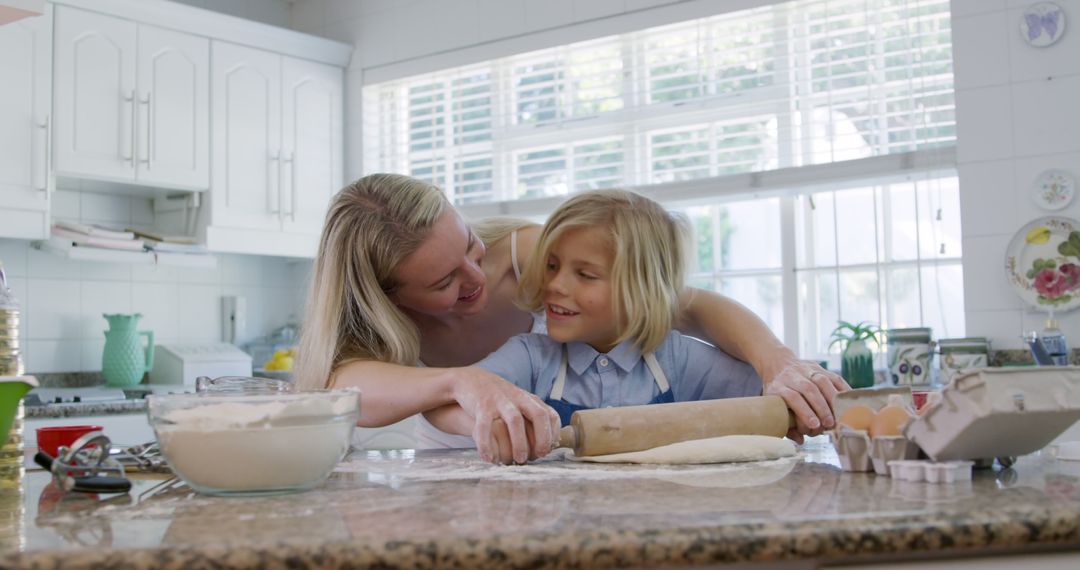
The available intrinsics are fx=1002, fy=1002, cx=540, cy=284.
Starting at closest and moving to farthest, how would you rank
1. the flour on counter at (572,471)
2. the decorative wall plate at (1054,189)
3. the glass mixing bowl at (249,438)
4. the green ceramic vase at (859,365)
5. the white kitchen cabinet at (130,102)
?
the glass mixing bowl at (249,438), the flour on counter at (572,471), the decorative wall plate at (1054,189), the green ceramic vase at (859,365), the white kitchen cabinet at (130,102)

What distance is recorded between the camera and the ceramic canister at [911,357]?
315cm

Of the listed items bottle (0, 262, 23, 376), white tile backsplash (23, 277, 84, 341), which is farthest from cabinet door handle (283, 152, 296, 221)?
bottle (0, 262, 23, 376)

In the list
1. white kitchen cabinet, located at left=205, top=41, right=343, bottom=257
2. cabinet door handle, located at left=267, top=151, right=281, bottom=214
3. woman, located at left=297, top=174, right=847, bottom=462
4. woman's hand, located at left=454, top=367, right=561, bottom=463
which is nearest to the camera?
woman's hand, located at left=454, top=367, right=561, bottom=463

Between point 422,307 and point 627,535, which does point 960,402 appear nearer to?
point 627,535

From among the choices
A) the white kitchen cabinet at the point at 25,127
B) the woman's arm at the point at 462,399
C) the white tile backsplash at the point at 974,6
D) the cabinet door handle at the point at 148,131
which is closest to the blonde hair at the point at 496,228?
the woman's arm at the point at 462,399

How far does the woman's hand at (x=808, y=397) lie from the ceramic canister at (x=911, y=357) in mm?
1939

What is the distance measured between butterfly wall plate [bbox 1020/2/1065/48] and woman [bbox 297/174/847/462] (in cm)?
185

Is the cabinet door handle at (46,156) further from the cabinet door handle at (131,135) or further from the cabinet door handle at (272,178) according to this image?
the cabinet door handle at (272,178)

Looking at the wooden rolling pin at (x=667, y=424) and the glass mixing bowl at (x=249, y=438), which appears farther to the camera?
the wooden rolling pin at (x=667, y=424)

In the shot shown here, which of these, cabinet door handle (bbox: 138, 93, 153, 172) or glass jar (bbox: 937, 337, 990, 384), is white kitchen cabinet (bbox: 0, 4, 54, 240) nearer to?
cabinet door handle (bbox: 138, 93, 153, 172)

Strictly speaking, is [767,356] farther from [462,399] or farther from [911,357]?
[911,357]

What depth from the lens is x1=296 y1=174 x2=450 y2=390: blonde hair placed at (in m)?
1.65

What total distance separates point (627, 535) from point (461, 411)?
66cm

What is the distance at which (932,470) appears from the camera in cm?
93
